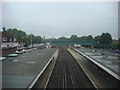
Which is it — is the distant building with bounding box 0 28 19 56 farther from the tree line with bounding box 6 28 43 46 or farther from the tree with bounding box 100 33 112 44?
the tree with bounding box 100 33 112 44

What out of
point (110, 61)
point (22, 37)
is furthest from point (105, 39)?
point (110, 61)

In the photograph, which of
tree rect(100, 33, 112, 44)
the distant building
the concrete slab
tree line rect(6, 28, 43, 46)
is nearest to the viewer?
the concrete slab

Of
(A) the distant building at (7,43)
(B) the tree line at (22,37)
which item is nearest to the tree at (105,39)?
(B) the tree line at (22,37)

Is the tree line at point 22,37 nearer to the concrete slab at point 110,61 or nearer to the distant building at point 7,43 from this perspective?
the distant building at point 7,43

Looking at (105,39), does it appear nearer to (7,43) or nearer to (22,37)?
(22,37)

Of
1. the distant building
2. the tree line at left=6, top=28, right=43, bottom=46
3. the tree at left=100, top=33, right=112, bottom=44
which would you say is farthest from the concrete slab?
the tree line at left=6, top=28, right=43, bottom=46

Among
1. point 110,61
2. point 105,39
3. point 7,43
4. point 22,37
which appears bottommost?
point 110,61

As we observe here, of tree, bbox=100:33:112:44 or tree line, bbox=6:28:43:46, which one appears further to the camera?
tree line, bbox=6:28:43:46

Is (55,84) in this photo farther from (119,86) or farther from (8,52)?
(8,52)

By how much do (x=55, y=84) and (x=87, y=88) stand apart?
Answer: 3500 mm

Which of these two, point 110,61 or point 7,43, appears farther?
point 7,43

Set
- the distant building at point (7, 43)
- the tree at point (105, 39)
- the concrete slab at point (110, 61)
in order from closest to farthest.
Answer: the concrete slab at point (110, 61)
the distant building at point (7, 43)
the tree at point (105, 39)

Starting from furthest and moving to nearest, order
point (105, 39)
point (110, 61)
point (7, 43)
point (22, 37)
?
point (22, 37), point (105, 39), point (7, 43), point (110, 61)

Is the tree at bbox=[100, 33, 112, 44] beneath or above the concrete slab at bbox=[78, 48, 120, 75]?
above
